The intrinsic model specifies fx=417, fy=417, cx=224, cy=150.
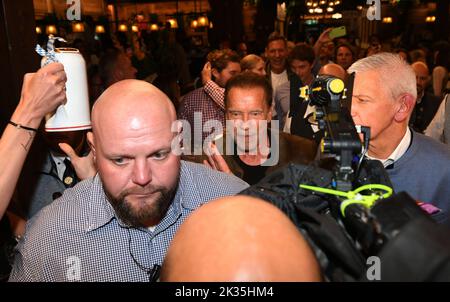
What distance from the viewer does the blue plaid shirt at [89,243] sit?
1.32 meters

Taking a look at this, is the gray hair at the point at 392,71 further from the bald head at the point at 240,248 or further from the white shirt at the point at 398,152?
the bald head at the point at 240,248

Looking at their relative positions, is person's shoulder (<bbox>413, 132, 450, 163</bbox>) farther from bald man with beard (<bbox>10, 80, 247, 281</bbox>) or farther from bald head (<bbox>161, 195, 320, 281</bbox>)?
bald head (<bbox>161, 195, 320, 281</bbox>)

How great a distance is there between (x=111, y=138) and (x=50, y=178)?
2.94 feet

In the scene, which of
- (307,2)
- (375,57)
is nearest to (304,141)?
(375,57)

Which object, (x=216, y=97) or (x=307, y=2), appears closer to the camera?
(x=216, y=97)

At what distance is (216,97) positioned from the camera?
11.3 ft

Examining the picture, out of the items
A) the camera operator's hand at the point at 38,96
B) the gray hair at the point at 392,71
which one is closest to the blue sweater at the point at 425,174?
the gray hair at the point at 392,71

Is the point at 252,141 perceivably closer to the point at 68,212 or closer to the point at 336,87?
the point at 68,212

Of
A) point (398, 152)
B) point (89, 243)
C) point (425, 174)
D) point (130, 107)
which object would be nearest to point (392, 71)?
point (398, 152)

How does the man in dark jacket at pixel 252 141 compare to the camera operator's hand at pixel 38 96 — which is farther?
the man in dark jacket at pixel 252 141

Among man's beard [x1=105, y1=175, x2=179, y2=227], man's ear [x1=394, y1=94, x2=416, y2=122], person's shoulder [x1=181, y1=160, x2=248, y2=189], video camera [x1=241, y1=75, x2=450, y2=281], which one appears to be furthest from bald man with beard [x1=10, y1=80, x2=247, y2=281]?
man's ear [x1=394, y1=94, x2=416, y2=122]
